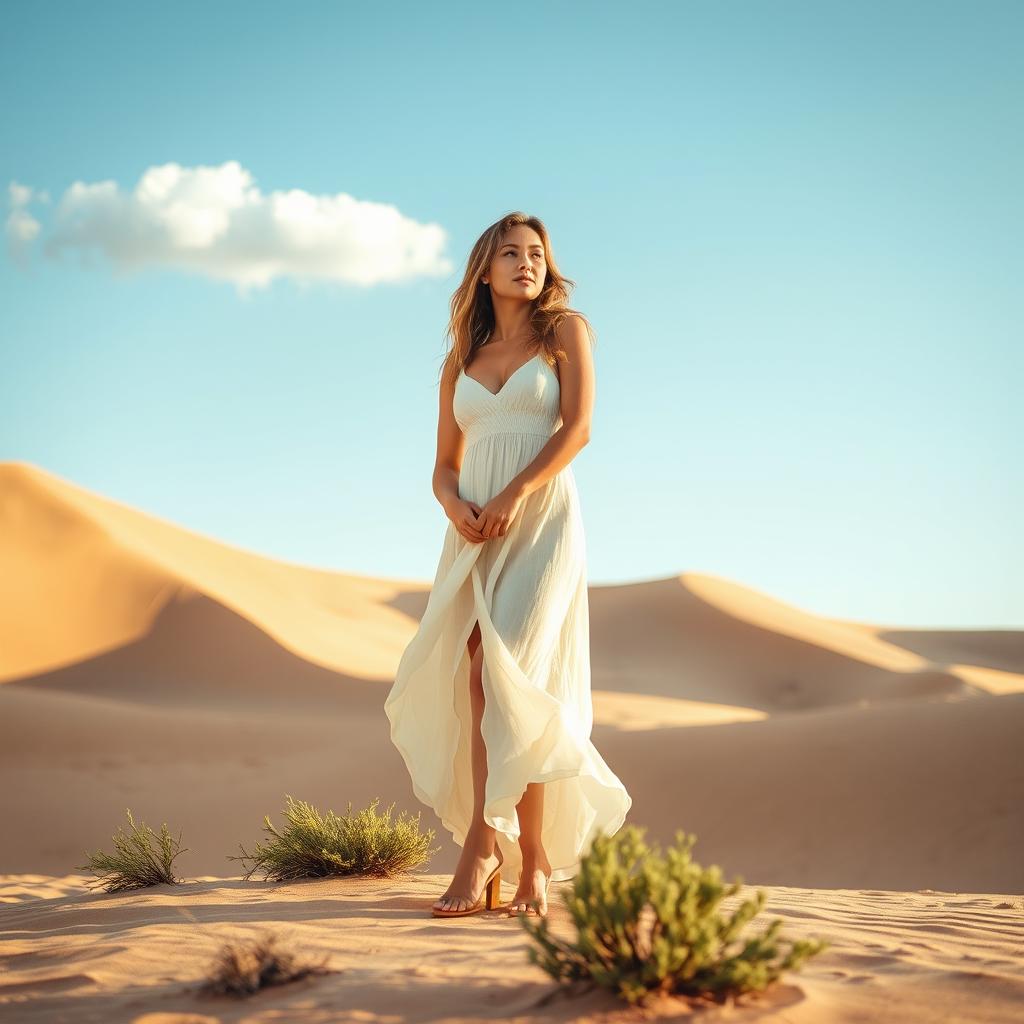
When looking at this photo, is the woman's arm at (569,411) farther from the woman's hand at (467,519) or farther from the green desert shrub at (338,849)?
the green desert shrub at (338,849)

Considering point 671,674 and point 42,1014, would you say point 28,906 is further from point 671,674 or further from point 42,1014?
point 671,674

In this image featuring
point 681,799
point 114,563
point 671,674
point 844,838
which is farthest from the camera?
point 671,674

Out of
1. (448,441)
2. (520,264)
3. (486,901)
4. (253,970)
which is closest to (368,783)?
(448,441)

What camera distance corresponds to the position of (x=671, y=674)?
107 feet

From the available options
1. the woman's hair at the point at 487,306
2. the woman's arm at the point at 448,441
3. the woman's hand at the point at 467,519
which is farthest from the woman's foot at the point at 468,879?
the woman's hair at the point at 487,306

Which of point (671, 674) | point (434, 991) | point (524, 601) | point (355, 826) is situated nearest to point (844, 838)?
point (355, 826)

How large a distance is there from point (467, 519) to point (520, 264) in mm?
1109

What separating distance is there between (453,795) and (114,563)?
72.1 ft

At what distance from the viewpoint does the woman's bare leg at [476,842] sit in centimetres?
396

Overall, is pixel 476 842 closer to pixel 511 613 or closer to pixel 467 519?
pixel 511 613

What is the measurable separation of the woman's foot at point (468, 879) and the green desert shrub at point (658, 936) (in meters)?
1.28

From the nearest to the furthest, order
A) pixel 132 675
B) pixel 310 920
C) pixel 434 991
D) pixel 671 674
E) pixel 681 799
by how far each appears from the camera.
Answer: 1. pixel 434 991
2. pixel 310 920
3. pixel 681 799
4. pixel 132 675
5. pixel 671 674

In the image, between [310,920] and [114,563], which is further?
[114,563]

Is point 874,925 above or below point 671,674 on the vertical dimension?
below
